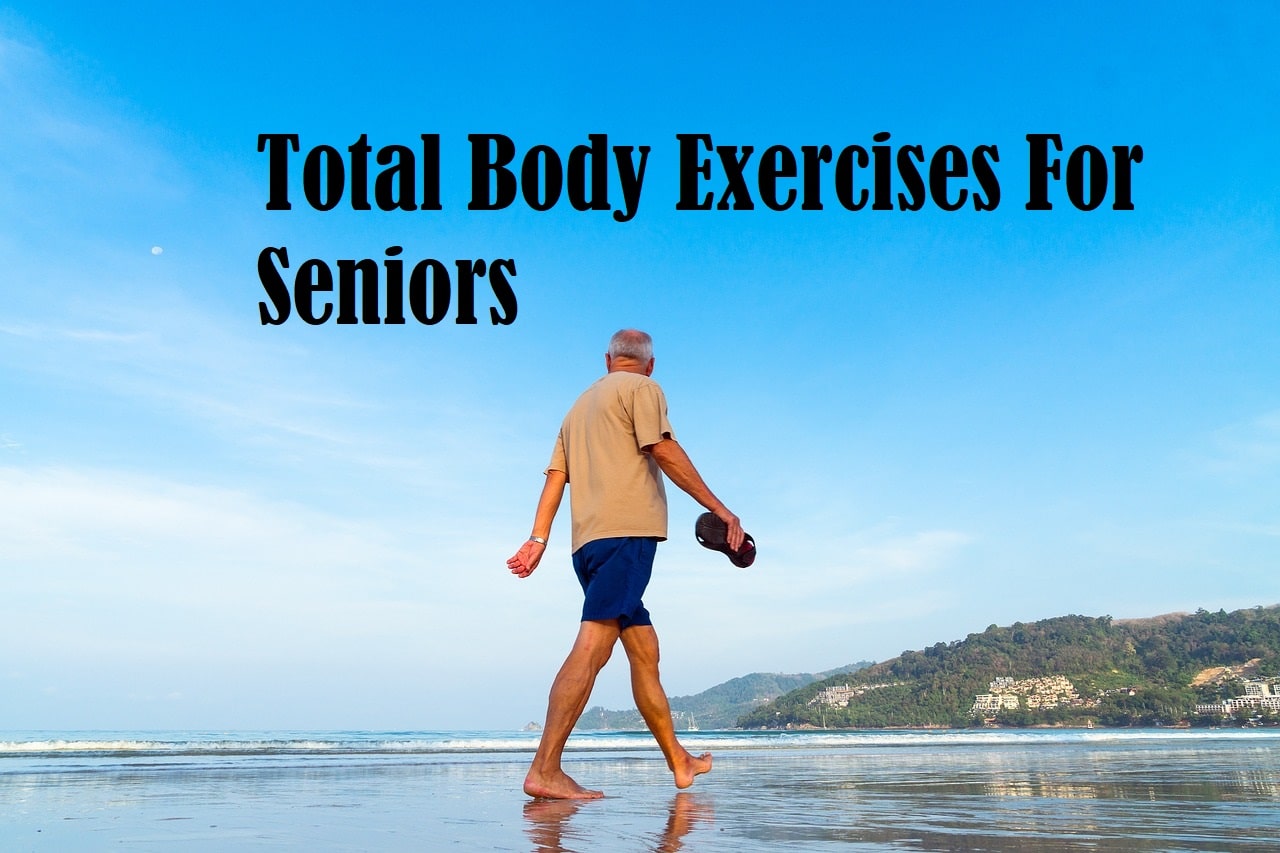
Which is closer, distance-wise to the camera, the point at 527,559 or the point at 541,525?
the point at 527,559

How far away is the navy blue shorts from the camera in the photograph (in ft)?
14.7

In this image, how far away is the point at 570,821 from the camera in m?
3.24

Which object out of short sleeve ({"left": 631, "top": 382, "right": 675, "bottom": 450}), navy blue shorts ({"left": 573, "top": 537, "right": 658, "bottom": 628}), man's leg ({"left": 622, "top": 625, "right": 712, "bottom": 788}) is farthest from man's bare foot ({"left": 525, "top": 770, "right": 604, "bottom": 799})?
short sleeve ({"left": 631, "top": 382, "right": 675, "bottom": 450})

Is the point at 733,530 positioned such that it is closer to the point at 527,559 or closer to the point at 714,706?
the point at 527,559

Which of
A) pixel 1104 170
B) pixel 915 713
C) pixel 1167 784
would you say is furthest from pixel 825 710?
pixel 1167 784

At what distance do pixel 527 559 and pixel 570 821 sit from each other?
65.6 inches

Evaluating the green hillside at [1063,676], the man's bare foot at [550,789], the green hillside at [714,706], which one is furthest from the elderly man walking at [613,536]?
the green hillside at [714,706]

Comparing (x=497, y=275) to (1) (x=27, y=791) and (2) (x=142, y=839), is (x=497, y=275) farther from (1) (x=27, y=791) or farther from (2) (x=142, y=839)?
(2) (x=142, y=839)

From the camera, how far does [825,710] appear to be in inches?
2827

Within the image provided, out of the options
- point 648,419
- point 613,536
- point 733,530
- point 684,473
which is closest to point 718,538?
point 733,530

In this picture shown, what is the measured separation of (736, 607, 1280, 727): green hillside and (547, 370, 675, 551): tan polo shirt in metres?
52.3

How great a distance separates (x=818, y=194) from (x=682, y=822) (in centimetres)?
915

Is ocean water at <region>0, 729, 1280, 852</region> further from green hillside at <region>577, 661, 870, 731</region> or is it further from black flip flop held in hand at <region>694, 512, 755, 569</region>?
green hillside at <region>577, 661, 870, 731</region>

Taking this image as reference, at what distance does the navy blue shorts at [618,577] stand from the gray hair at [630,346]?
44.7 inches
